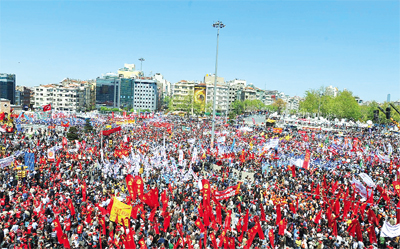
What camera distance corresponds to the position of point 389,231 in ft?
35.1

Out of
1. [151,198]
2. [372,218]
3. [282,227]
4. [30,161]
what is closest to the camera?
[282,227]

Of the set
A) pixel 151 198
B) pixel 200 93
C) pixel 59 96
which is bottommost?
pixel 151 198

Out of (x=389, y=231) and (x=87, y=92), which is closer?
(x=389, y=231)

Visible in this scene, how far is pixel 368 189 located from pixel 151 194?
31.3 feet

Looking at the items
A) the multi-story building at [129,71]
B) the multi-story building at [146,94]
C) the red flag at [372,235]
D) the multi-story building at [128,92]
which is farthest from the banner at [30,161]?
the multi-story building at [129,71]

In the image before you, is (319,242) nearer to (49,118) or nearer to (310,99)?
(49,118)

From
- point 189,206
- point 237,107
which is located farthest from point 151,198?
point 237,107

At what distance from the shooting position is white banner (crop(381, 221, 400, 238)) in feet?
35.0

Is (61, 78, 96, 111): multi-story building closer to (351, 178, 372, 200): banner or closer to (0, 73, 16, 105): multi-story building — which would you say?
(0, 73, 16, 105): multi-story building

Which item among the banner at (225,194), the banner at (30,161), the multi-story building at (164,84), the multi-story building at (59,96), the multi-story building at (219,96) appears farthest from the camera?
the multi-story building at (164,84)

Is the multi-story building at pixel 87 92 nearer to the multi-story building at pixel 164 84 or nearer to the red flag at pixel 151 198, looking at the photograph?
the multi-story building at pixel 164 84

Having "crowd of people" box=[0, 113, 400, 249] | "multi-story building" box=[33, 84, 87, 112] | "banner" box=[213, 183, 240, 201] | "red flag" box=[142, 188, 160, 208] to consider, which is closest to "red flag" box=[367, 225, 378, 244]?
"crowd of people" box=[0, 113, 400, 249]

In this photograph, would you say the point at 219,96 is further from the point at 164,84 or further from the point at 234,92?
the point at 164,84

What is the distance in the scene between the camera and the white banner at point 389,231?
35.0 feet
